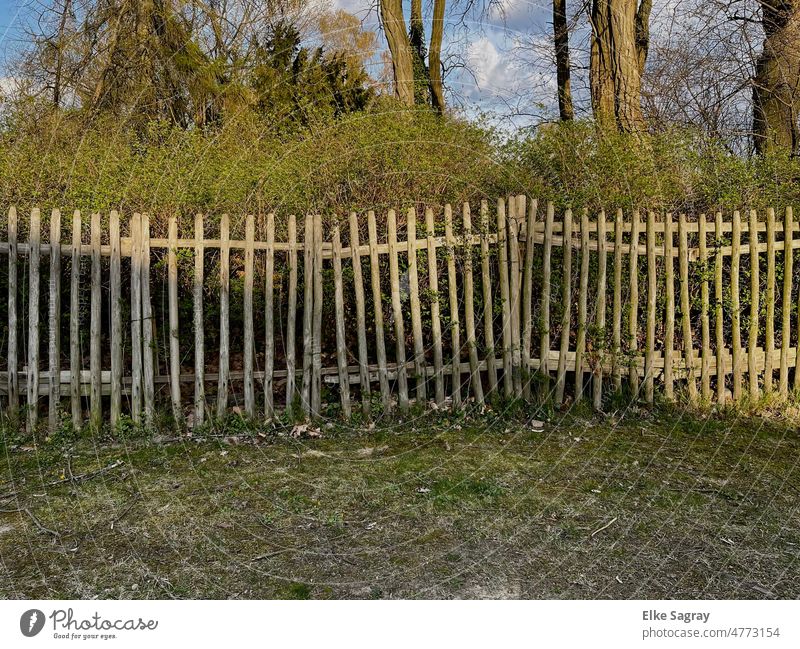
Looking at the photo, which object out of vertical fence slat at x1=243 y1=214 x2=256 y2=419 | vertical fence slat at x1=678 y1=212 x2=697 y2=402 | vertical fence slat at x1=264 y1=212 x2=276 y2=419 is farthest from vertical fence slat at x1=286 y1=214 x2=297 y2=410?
vertical fence slat at x1=678 y1=212 x2=697 y2=402

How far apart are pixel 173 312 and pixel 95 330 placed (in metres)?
0.61

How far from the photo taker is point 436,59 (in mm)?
8312

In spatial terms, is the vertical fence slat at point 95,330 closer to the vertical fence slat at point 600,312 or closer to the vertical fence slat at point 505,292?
the vertical fence slat at point 505,292

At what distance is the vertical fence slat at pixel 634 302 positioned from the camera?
5.52 meters

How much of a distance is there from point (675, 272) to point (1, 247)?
575 cm

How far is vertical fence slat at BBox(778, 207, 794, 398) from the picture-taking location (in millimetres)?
5746

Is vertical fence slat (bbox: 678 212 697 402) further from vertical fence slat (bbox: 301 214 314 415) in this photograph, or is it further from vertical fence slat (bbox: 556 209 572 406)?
vertical fence slat (bbox: 301 214 314 415)

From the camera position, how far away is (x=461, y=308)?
5746 millimetres

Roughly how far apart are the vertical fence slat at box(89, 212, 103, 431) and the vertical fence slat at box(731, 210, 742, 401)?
5.35m

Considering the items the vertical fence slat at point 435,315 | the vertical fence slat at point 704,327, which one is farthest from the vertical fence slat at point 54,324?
the vertical fence slat at point 704,327

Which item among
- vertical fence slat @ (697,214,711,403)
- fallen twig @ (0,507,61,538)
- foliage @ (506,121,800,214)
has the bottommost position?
fallen twig @ (0,507,61,538)

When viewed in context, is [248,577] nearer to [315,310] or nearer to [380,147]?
[315,310]

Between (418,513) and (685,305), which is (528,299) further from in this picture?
(418,513)

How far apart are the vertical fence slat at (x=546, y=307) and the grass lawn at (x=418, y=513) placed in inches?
16.4
